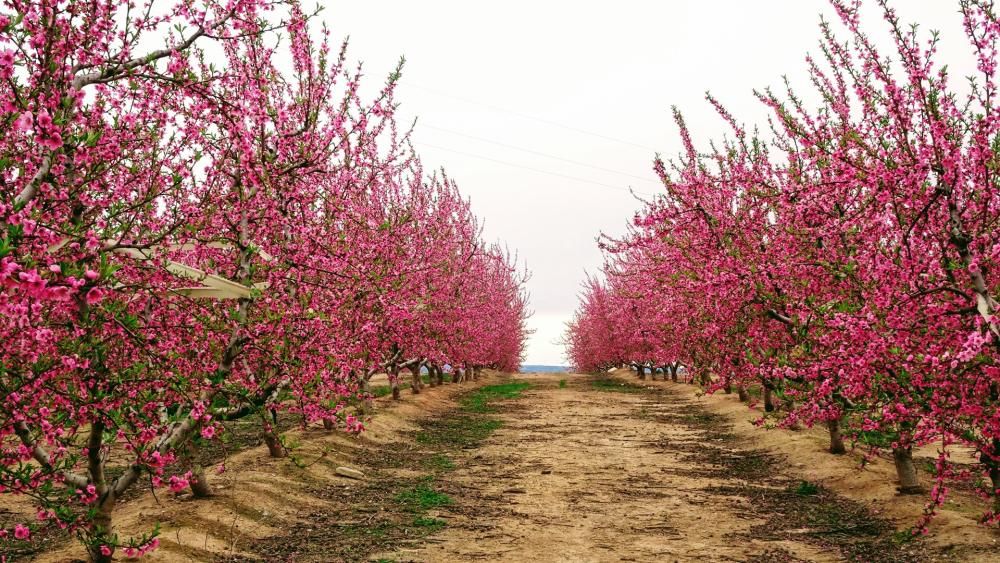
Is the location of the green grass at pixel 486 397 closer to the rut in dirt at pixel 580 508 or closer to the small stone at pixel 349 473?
the rut in dirt at pixel 580 508

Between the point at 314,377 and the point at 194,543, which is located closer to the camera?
the point at 194,543

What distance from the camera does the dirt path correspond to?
8.16 metres

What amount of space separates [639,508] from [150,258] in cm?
759

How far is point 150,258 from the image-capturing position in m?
5.68

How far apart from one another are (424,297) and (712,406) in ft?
38.1

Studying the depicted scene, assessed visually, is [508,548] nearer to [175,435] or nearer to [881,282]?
[175,435]

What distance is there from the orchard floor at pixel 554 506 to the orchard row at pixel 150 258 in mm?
920

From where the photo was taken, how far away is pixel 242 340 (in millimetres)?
8031

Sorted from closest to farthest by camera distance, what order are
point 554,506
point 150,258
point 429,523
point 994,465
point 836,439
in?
point 150,258 < point 994,465 < point 429,523 < point 554,506 < point 836,439

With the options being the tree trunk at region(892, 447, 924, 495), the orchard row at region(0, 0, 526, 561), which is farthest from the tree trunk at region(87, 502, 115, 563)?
the tree trunk at region(892, 447, 924, 495)

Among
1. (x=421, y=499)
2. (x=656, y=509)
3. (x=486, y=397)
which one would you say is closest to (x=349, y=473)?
(x=421, y=499)

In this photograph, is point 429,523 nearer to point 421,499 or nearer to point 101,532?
point 421,499

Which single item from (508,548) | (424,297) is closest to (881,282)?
(508,548)

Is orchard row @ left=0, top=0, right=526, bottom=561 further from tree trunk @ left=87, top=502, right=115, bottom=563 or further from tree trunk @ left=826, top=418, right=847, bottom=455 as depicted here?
tree trunk @ left=826, top=418, right=847, bottom=455
